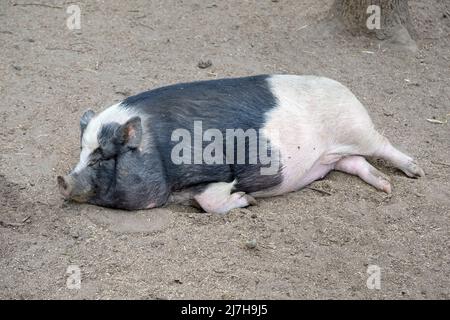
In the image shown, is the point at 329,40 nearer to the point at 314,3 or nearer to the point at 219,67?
the point at 314,3

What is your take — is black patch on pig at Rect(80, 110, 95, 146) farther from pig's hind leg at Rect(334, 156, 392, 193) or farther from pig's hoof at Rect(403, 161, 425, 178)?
pig's hoof at Rect(403, 161, 425, 178)

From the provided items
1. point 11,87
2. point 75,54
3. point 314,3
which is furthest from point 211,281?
point 314,3

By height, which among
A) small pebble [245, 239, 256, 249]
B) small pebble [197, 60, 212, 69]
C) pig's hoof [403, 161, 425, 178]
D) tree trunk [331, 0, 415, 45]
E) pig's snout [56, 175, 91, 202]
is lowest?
small pebble [245, 239, 256, 249]

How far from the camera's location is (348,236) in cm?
418

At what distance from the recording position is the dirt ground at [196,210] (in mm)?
3781

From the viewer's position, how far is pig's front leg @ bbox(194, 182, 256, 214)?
4.42m

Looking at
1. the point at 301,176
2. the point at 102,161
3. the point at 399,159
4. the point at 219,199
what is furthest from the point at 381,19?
the point at 102,161

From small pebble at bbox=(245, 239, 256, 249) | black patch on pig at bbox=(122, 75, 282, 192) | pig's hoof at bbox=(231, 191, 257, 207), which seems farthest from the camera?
pig's hoof at bbox=(231, 191, 257, 207)

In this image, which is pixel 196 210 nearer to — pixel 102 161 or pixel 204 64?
pixel 102 161

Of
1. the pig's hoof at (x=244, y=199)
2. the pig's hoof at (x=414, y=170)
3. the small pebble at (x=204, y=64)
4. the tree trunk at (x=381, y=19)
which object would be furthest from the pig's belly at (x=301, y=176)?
the tree trunk at (x=381, y=19)

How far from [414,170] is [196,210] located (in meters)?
1.52

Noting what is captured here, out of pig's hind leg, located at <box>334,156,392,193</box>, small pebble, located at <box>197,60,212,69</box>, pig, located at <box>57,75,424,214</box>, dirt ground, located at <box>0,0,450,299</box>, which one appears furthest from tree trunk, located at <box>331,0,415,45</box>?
pig's hind leg, located at <box>334,156,392,193</box>

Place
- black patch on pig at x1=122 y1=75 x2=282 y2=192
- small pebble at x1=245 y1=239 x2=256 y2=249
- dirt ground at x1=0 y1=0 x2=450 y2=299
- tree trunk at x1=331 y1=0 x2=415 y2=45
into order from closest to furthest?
dirt ground at x1=0 y1=0 x2=450 y2=299 → small pebble at x1=245 y1=239 x2=256 y2=249 → black patch on pig at x1=122 y1=75 x2=282 y2=192 → tree trunk at x1=331 y1=0 x2=415 y2=45

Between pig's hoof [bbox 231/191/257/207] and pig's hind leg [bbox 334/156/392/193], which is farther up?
pig's hind leg [bbox 334/156/392/193]
